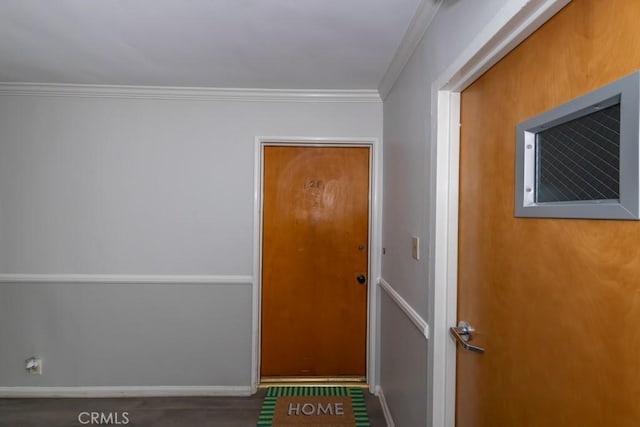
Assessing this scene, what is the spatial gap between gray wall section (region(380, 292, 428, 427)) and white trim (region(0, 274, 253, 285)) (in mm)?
1082

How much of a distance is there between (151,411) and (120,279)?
96cm

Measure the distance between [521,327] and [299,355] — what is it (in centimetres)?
199

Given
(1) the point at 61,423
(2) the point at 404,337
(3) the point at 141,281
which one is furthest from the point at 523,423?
(1) the point at 61,423

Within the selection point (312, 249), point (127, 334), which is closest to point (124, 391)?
point (127, 334)

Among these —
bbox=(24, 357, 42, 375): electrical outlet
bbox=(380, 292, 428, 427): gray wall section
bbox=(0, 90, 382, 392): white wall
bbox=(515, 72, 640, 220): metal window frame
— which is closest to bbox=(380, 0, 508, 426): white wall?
bbox=(380, 292, 428, 427): gray wall section

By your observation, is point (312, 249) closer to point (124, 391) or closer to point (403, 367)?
point (403, 367)

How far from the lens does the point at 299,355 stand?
2607 millimetres

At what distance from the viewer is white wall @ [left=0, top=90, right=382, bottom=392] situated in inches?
95.3

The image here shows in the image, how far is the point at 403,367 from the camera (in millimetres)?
1851

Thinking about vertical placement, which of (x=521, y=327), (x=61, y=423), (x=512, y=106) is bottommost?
(x=61, y=423)

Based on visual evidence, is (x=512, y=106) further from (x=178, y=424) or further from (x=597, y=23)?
(x=178, y=424)

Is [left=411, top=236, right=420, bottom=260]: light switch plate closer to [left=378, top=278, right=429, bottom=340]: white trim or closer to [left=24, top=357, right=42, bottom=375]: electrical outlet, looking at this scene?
[left=378, top=278, right=429, bottom=340]: white trim

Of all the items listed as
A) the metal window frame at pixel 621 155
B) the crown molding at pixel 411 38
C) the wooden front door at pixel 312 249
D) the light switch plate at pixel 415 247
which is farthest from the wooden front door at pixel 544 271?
the wooden front door at pixel 312 249

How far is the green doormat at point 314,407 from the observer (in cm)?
218
